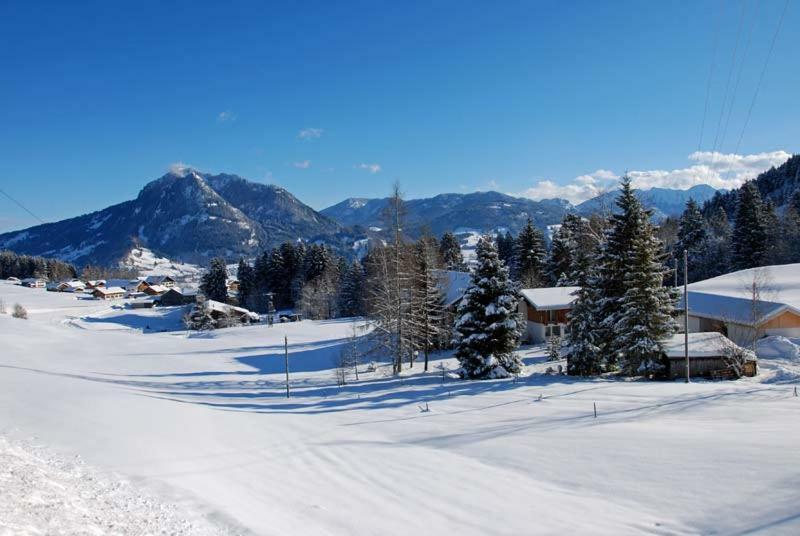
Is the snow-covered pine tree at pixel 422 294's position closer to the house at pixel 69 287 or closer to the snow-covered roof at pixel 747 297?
the snow-covered roof at pixel 747 297

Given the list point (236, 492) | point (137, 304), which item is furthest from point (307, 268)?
point (236, 492)

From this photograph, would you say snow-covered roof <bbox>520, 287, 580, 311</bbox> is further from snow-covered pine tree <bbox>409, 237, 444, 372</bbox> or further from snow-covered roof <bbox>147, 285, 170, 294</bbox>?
snow-covered roof <bbox>147, 285, 170, 294</bbox>

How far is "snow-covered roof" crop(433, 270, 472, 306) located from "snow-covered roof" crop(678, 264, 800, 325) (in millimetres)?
17376

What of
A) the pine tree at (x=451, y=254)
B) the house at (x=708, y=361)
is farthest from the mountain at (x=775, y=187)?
the house at (x=708, y=361)

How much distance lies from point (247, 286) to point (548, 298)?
213ft

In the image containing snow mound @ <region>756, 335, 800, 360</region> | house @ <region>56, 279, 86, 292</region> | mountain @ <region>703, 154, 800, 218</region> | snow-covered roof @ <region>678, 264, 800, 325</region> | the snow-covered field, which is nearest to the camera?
the snow-covered field

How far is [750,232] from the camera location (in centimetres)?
5756

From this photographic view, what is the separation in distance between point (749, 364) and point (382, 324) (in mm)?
20433

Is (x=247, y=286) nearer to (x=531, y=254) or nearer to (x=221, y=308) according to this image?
(x=221, y=308)

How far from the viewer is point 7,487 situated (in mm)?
8508

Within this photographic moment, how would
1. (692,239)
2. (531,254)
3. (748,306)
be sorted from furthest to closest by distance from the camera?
(692,239), (531,254), (748,306)

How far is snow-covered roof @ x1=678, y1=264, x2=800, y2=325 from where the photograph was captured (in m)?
32.9

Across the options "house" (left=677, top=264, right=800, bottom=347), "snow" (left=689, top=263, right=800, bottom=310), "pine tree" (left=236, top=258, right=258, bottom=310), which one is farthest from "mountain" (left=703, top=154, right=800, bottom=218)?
"pine tree" (left=236, top=258, right=258, bottom=310)

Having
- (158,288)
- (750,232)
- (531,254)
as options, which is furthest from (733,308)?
(158,288)
